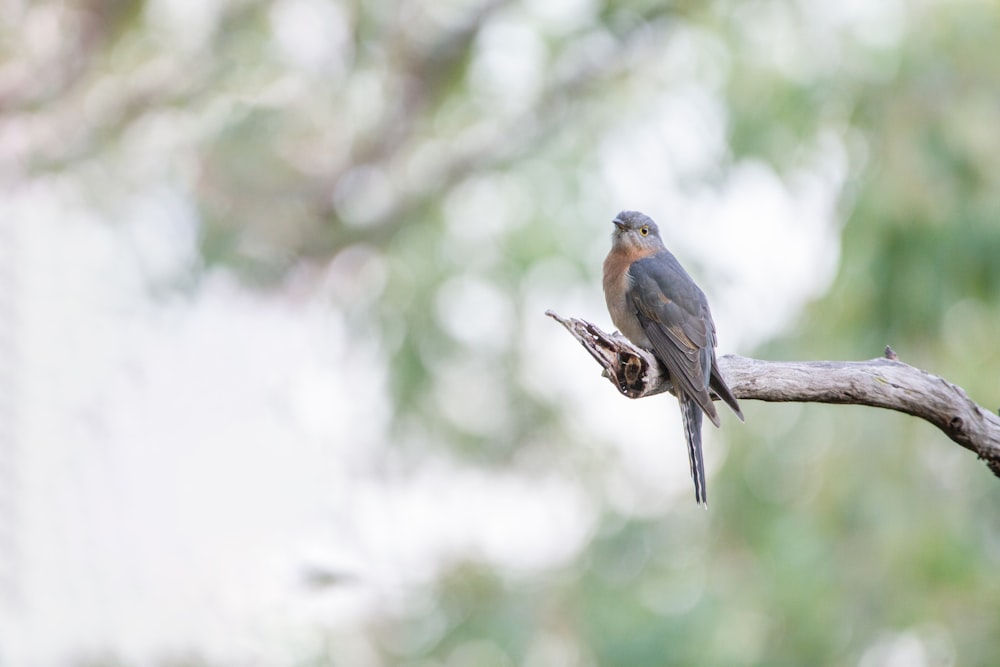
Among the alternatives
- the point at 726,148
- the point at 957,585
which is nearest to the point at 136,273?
the point at 726,148

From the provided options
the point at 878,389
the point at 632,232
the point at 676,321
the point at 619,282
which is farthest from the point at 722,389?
the point at 632,232

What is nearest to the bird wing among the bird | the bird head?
the bird

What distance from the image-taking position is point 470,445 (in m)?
9.20

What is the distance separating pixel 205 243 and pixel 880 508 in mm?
4341

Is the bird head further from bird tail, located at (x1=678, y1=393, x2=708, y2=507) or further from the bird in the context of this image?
bird tail, located at (x1=678, y1=393, x2=708, y2=507)

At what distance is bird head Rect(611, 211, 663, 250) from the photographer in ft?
15.0

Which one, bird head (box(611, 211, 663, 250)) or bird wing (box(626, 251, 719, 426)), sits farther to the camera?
bird head (box(611, 211, 663, 250))

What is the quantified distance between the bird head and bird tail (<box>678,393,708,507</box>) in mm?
1130

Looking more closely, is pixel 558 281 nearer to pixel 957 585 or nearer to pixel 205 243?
pixel 205 243

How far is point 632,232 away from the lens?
4.58 m

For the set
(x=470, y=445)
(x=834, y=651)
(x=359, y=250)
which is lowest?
(x=834, y=651)

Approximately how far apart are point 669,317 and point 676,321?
0.06 m

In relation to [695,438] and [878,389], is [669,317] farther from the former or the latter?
[878,389]

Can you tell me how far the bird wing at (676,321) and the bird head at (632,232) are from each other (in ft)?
0.36
